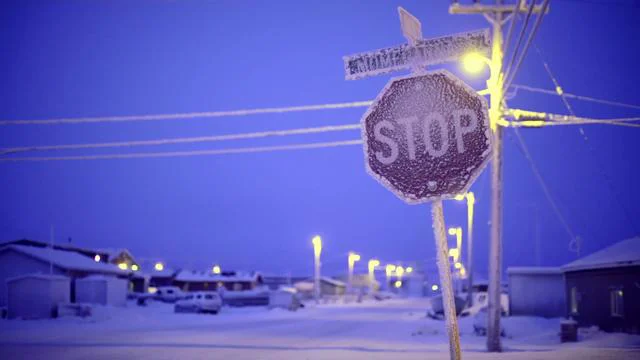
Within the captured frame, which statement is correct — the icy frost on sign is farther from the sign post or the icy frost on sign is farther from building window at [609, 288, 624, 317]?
Result: building window at [609, 288, 624, 317]

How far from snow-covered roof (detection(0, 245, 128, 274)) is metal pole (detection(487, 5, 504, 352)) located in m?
34.3

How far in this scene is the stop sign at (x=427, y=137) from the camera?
11.3 ft

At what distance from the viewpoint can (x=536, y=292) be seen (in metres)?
31.2

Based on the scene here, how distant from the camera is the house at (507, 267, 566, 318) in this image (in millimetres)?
30906

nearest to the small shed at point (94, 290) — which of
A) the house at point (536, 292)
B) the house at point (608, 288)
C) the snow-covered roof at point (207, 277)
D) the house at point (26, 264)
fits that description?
the house at point (26, 264)

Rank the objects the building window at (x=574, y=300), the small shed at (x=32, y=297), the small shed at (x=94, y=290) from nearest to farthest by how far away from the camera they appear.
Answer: the building window at (x=574, y=300), the small shed at (x=32, y=297), the small shed at (x=94, y=290)

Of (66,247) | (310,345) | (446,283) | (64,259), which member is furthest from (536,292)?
(66,247)

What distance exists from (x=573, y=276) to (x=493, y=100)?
1351 centimetres

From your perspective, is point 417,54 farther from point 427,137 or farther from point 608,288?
point 608,288

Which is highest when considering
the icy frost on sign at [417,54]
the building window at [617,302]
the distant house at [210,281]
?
the icy frost on sign at [417,54]

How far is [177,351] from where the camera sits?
58.2 feet

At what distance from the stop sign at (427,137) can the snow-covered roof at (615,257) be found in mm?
20298

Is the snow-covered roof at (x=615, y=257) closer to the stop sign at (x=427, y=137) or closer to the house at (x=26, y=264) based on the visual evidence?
the stop sign at (x=427, y=137)

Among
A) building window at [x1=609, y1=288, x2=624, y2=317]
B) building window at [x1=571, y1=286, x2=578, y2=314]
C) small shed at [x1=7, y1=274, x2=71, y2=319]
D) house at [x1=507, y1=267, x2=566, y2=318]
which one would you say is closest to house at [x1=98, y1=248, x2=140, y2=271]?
small shed at [x1=7, y1=274, x2=71, y2=319]
